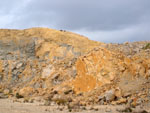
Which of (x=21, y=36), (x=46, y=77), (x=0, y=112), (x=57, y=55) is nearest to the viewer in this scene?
(x=0, y=112)

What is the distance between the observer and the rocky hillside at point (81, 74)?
17191 mm

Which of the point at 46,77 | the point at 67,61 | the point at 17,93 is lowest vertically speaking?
the point at 17,93

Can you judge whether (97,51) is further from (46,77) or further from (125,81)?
(46,77)

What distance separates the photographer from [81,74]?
20906mm

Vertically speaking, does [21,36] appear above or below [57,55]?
above

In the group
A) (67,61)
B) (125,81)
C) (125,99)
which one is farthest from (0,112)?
(67,61)

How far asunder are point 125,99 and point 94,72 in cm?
458

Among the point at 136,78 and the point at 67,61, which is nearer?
the point at 136,78

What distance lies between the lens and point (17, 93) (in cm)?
2323

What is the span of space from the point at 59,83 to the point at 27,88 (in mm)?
3500

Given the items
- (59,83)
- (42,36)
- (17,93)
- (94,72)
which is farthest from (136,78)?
(42,36)

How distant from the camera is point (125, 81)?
704 inches

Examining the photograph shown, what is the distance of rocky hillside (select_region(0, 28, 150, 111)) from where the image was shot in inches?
677

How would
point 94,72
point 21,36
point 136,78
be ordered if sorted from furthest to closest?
point 21,36 < point 94,72 < point 136,78
